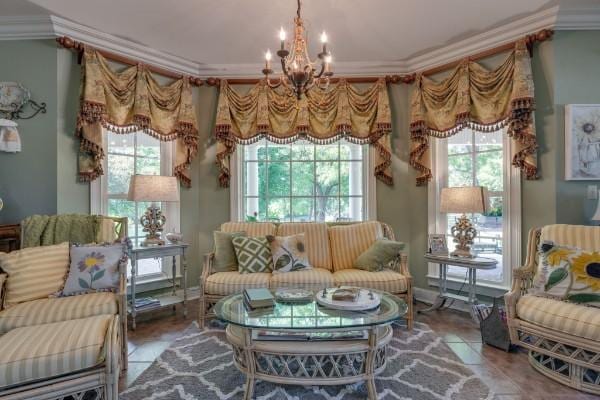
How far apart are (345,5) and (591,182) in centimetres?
267

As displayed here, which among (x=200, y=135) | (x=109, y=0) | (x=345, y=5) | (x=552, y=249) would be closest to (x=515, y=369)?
(x=552, y=249)

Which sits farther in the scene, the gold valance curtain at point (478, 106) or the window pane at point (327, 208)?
the window pane at point (327, 208)

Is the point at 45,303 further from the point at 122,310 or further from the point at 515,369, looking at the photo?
the point at 515,369

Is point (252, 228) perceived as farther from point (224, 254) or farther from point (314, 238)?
point (314, 238)

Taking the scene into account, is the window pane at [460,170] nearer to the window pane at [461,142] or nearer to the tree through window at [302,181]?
the window pane at [461,142]

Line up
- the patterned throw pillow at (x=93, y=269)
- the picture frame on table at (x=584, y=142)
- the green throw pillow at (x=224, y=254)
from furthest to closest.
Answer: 1. the green throw pillow at (x=224, y=254)
2. the picture frame on table at (x=584, y=142)
3. the patterned throw pillow at (x=93, y=269)

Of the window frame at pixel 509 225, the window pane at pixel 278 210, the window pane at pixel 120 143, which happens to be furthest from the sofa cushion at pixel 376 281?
the window pane at pixel 120 143

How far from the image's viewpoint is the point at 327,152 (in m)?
4.18

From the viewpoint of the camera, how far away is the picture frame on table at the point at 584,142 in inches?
114

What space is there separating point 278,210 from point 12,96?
285 cm

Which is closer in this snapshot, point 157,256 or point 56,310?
point 56,310

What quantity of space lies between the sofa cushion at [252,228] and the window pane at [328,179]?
0.88m

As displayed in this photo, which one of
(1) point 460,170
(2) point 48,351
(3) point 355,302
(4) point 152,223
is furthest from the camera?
(1) point 460,170

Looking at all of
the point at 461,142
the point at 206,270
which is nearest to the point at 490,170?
the point at 461,142
